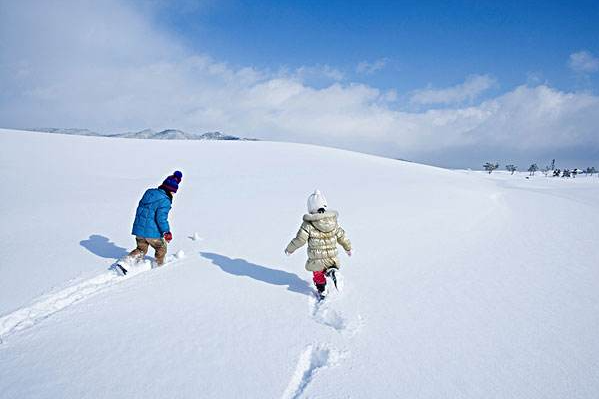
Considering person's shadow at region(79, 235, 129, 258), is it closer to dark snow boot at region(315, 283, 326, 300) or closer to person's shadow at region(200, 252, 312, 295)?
person's shadow at region(200, 252, 312, 295)

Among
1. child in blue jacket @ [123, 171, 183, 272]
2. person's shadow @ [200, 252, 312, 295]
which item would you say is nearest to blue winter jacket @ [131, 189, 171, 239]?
child in blue jacket @ [123, 171, 183, 272]

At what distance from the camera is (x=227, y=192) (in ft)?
38.3

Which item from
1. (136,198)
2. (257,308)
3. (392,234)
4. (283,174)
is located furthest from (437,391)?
(283,174)

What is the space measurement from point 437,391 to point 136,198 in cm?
972

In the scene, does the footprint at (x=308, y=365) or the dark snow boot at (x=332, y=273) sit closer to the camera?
the footprint at (x=308, y=365)

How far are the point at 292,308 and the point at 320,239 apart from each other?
36.0 inches

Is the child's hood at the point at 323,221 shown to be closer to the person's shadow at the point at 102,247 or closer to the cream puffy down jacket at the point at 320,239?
the cream puffy down jacket at the point at 320,239

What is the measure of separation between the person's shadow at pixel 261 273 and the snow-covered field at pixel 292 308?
0.04m

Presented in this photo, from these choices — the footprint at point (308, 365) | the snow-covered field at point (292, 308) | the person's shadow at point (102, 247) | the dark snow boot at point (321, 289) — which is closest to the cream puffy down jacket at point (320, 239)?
the dark snow boot at point (321, 289)

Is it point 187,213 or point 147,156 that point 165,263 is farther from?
point 147,156

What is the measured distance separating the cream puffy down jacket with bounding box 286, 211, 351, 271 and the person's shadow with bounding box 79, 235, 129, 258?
3.52 meters

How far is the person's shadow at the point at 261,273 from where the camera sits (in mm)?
4355

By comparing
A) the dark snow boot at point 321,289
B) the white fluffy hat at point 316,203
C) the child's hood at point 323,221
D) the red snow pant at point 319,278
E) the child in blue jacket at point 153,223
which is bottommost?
the dark snow boot at point 321,289

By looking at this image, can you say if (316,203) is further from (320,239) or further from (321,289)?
(321,289)
